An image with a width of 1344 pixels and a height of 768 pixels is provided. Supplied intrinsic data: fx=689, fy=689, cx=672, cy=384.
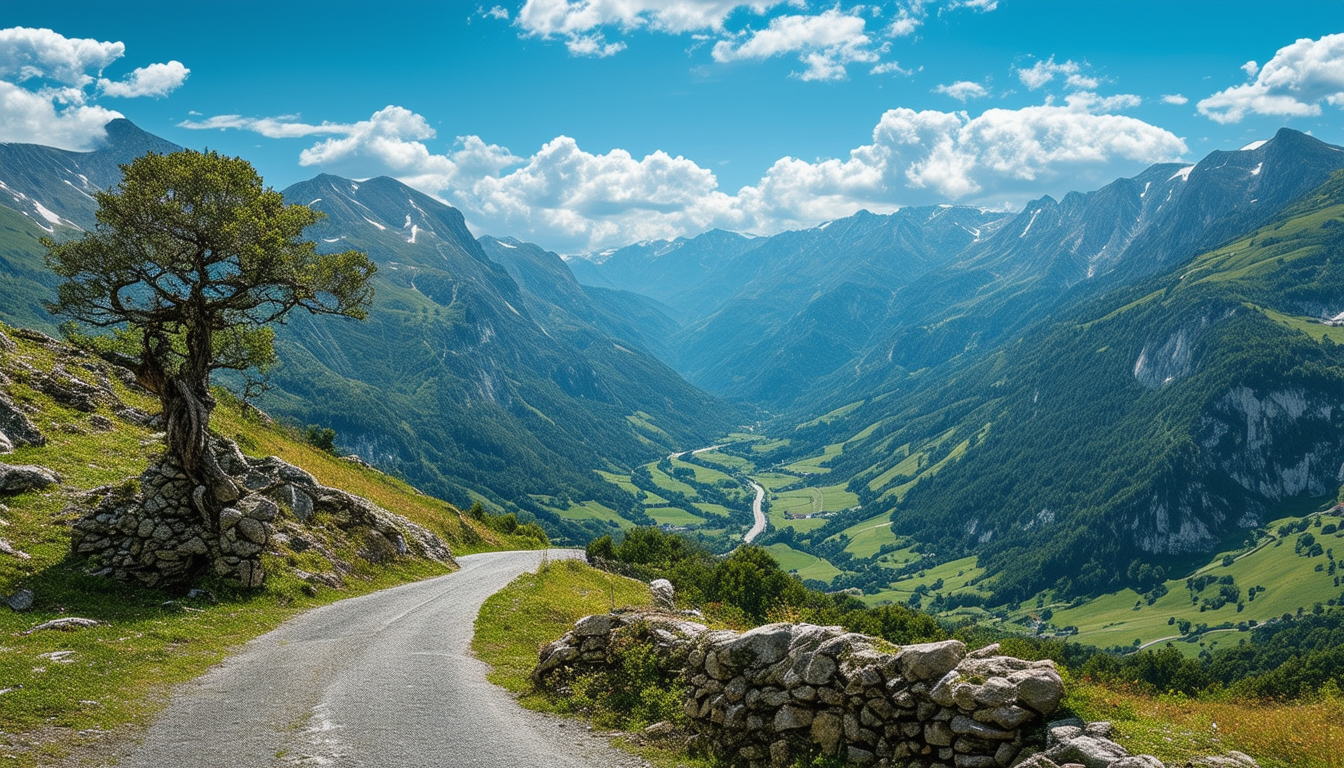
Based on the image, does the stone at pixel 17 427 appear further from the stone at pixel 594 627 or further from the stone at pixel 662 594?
the stone at pixel 662 594

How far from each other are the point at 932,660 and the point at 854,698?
2.18 meters

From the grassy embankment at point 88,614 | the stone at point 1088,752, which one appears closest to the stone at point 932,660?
the stone at point 1088,752

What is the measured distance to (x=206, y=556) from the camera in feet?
94.7

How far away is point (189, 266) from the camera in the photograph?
90.5ft

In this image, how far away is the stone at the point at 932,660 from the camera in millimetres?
15656

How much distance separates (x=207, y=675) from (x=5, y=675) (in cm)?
485

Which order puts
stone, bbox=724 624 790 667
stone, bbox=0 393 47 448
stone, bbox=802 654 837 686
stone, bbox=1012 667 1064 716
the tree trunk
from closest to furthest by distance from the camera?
stone, bbox=1012 667 1064 716, stone, bbox=802 654 837 686, stone, bbox=724 624 790 667, the tree trunk, stone, bbox=0 393 47 448

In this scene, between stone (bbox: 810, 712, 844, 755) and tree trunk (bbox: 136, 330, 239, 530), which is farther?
tree trunk (bbox: 136, 330, 239, 530)

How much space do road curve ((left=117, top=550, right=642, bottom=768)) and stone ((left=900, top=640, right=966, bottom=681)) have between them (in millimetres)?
7805

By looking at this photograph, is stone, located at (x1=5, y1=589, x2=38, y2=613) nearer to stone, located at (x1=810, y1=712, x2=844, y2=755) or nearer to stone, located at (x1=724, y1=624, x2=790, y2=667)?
stone, located at (x1=724, y1=624, x2=790, y2=667)

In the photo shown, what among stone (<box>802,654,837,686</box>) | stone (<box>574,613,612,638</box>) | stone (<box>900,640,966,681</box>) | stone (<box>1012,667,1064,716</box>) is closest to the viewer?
stone (<box>1012,667,1064,716</box>)

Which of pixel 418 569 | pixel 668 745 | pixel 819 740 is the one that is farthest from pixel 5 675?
pixel 418 569

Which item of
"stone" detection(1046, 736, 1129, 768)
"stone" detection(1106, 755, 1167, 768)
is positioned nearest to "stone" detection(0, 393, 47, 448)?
"stone" detection(1046, 736, 1129, 768)

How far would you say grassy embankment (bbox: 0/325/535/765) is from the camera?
16.6m
